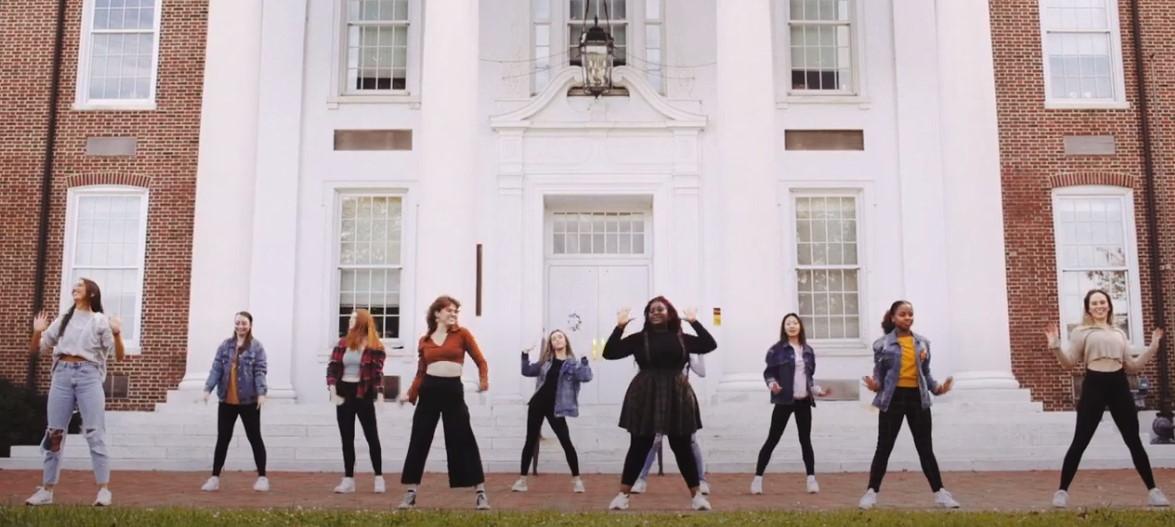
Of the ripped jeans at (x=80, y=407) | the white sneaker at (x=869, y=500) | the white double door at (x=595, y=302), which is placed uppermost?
the white double door at (x=595, y=302)

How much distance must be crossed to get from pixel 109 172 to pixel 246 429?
29.2 ft

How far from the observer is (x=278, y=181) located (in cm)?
1800

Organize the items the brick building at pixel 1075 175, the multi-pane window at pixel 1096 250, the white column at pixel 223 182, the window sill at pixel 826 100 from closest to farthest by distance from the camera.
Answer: the white column at pixel 223 182, the brick building at pixel 1075 175, the multi-pane window at pixel 1096 250, the window sill at pixel 826 100

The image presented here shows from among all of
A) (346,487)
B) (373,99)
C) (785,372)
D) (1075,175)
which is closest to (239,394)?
(346,487)

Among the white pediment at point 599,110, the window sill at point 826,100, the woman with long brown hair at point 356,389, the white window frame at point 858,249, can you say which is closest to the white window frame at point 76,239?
the white pediment at point 599,110

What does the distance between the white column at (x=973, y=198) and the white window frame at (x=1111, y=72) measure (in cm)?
220

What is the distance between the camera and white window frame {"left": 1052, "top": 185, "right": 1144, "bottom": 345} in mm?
17406

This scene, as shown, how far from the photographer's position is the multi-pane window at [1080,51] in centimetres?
1795

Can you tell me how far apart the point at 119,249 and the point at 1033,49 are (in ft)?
50.5

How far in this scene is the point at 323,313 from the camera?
58.7 ft

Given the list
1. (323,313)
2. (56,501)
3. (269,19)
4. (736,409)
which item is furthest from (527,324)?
(56,501)

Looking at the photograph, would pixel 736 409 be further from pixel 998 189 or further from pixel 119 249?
pixel 119 249

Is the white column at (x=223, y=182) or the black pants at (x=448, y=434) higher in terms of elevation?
the white column at (x=223, y=182)

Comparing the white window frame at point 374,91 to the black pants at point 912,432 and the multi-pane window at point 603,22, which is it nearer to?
the multi-pane window at point 603,22
